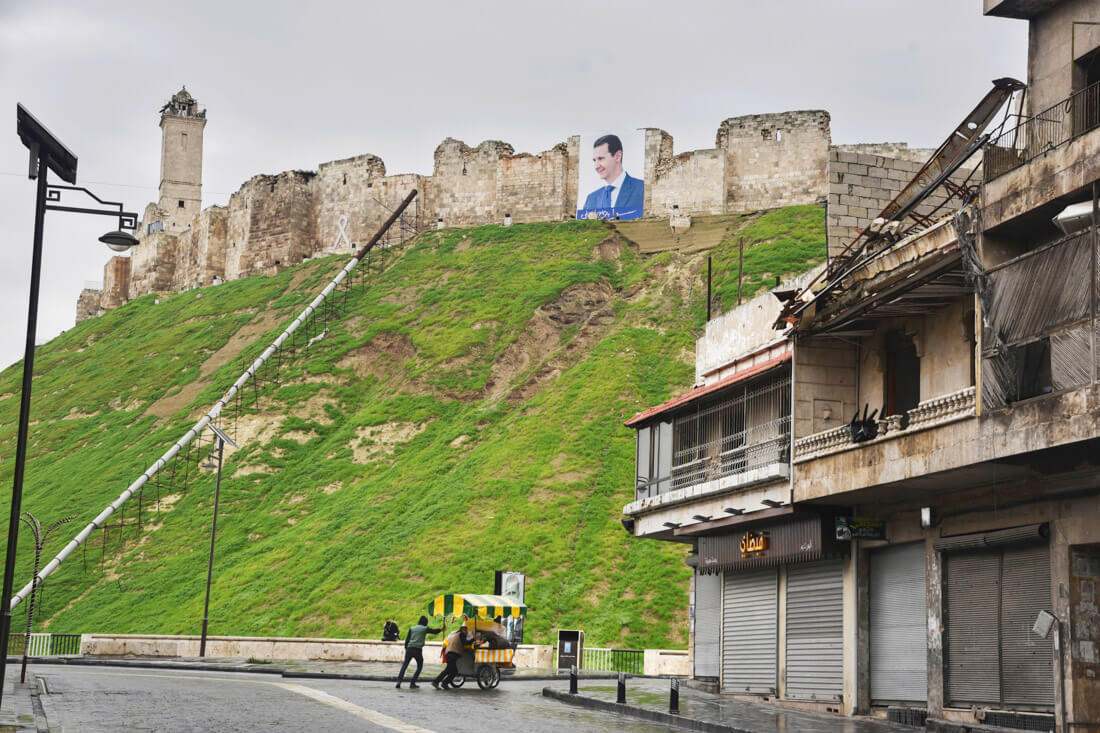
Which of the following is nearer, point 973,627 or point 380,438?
point 973,627

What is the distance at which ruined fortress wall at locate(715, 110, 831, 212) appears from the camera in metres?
68.3

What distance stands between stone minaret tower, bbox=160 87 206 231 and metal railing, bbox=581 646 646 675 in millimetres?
67428

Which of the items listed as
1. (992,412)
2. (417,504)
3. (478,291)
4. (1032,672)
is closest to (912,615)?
(1032,672)

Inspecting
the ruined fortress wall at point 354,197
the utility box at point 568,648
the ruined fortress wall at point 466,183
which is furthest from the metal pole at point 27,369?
the ruined fortress wall at point 354,197

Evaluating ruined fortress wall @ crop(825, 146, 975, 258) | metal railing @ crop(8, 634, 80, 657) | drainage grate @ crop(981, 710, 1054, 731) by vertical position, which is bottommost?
metal railing @ crop(8, 634, 80, 657)

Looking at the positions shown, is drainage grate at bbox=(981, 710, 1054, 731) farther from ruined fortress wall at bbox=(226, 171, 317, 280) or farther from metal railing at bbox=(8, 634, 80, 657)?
ruined fortress wall at bbox=(226, 171, 317, 280)

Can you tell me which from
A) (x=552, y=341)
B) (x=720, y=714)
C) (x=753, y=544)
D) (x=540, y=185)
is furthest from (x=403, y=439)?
(x=720, y=714)

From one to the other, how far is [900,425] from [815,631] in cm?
578

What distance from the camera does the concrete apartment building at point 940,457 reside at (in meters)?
16.9

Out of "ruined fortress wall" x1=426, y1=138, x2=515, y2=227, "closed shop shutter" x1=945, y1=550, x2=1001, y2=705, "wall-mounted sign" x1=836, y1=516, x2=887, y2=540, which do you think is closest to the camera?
"closed shop shutter" x1=945, y1=550, x2=1001, y2=705

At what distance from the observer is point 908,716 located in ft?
68.3

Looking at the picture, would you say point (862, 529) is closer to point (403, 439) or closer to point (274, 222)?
point (403, 439)

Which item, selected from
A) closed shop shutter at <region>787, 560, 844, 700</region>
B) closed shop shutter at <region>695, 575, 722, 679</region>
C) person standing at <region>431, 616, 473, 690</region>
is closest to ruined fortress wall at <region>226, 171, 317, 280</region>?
closed shop shutter at <region>695, 575, 722, 679</region>

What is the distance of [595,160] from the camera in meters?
74.8
